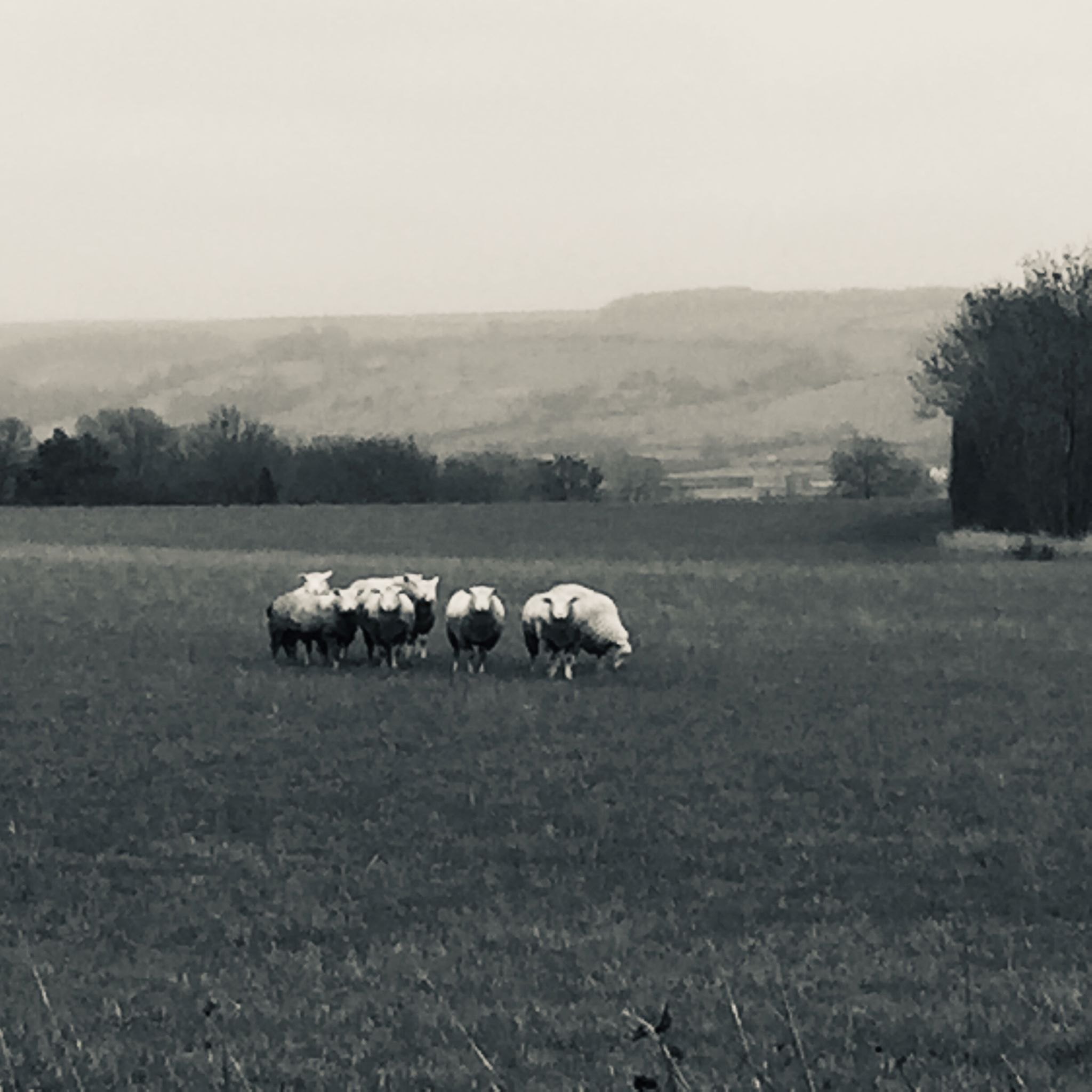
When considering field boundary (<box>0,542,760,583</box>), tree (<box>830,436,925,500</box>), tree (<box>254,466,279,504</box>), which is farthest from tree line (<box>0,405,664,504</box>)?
field boundary (<box>0,542,760,583</box>)

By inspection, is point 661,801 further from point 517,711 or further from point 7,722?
point 7,722

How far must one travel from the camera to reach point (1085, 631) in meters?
28.7

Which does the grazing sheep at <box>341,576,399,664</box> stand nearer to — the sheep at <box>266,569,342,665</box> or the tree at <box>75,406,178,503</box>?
the sheep at <box>266,569,342,665</box>

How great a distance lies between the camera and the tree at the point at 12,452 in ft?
266

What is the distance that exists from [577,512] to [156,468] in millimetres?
23573

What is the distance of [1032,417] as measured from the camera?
5384cm

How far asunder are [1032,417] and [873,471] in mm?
30858

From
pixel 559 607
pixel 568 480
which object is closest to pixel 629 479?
pixel 568 480

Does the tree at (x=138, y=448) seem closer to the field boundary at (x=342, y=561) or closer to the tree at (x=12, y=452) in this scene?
the tree at (x=12, y=452)

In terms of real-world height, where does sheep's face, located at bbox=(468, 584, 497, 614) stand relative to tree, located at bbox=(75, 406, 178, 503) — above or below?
below

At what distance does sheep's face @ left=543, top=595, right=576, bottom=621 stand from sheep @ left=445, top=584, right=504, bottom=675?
0.77 m

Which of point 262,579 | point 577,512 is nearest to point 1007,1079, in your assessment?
point 262,579

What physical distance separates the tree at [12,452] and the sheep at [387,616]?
61978 millimetres

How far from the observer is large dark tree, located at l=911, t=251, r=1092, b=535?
53375 millimetres
